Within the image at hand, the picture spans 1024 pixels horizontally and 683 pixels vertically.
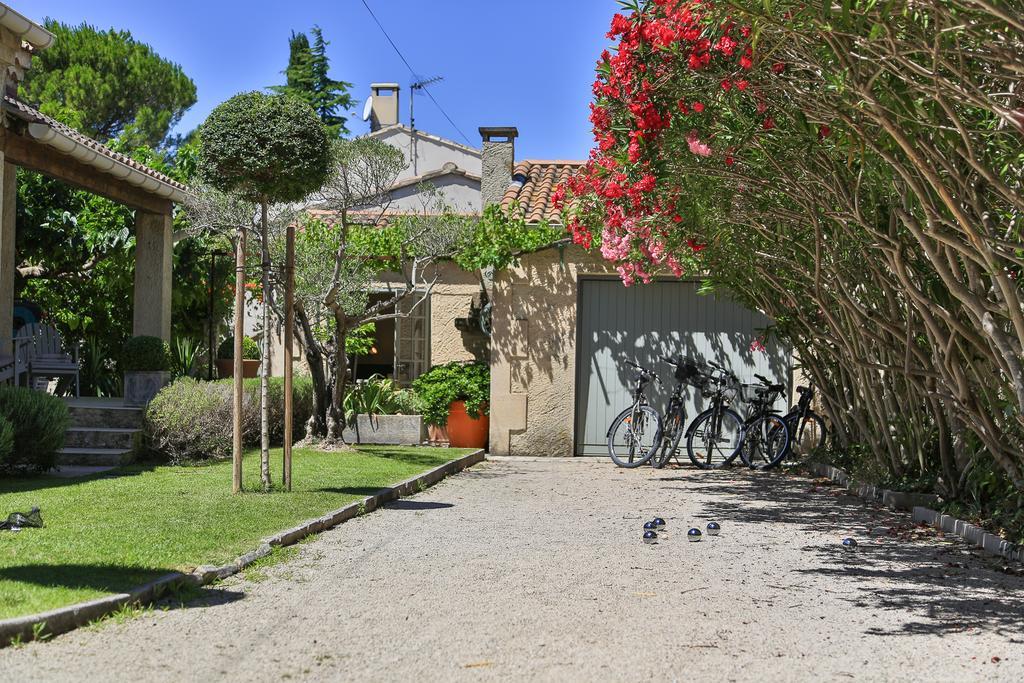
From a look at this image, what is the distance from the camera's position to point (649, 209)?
36.7 feet

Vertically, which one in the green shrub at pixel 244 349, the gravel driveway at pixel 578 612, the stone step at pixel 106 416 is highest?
the green shrub at pixel 244 349

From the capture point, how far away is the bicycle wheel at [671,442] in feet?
49.8

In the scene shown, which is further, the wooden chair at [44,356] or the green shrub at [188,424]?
the wooden chair at [44,356]

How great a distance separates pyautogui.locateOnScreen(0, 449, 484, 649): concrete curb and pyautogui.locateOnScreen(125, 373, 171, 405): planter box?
4.80 meters

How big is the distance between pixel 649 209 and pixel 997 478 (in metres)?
4.01

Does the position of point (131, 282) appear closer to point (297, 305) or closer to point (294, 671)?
point (297, 305)

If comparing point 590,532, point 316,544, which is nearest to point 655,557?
point 590,532

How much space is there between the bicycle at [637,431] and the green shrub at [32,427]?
23.3ft

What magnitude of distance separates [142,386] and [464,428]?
4843 millimetres

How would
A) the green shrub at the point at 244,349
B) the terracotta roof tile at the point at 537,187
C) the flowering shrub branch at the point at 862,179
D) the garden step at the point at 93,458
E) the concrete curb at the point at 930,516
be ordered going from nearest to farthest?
the flowering shrub branch at the point at 862,179
the concrete curb at the point at 930,516
the garden step at the point at 93,458
the terracotta roof tile at the point at 537,187
the green shrub at the point at 244,349

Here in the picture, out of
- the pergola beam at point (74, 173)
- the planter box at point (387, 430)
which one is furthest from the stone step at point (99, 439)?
the planter box at point (387, 430)

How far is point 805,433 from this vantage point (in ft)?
52.5

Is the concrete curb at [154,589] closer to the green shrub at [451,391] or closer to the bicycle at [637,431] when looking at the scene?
the bicycle at [637,431]

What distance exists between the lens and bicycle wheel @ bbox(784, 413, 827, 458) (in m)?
15.0
